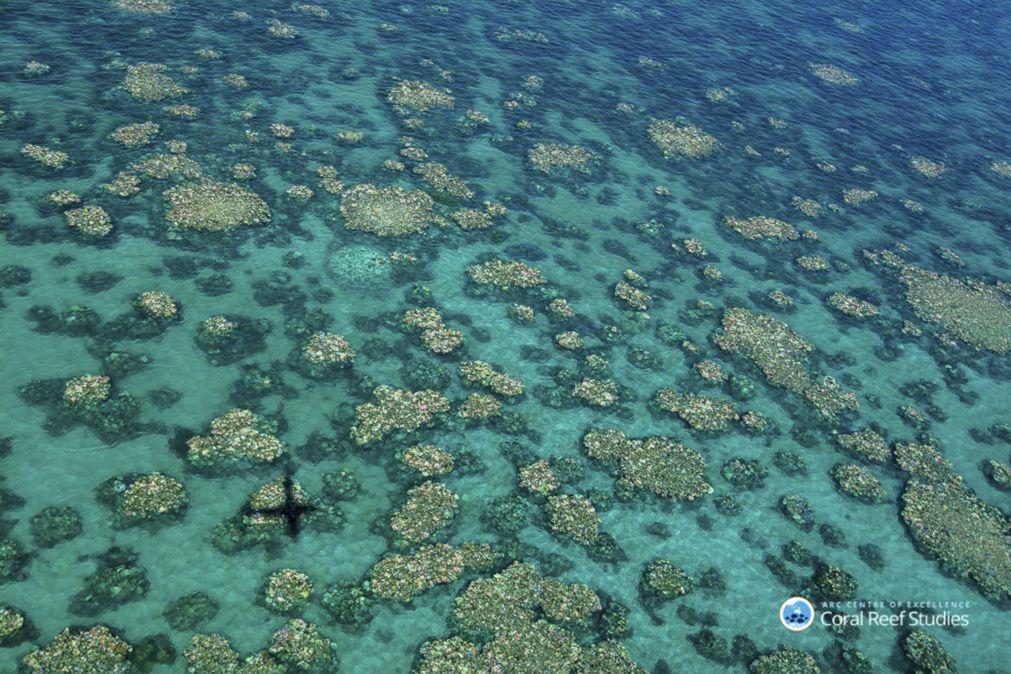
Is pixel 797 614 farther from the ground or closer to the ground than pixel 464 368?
closer to the ground

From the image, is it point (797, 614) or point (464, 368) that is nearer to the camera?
point (797, 614)

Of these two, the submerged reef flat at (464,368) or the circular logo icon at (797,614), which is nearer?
the submerged reef flat at (464,368)

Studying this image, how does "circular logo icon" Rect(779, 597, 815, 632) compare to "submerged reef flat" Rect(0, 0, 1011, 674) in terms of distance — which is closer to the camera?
"submerged reef flat" Rect(0, 0, 1011, 674)

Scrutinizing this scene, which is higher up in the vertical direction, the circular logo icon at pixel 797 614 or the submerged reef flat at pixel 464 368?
the submerged reef flat at pixel 464 368

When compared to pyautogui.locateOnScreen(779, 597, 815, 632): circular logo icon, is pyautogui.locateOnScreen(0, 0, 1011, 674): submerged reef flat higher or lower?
higher
